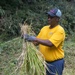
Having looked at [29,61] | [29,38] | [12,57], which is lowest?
[12,57]

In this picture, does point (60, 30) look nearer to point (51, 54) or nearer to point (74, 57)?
point (51, 54)

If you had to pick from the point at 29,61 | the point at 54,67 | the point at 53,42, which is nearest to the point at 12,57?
the point at 54,67

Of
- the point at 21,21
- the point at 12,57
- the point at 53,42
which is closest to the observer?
the point at 53,42

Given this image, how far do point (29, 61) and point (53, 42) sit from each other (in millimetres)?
490

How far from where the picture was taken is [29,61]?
462cm

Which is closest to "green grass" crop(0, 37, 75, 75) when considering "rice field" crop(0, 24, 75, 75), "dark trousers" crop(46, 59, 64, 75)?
"rice field" crop(0, 24, 75, 75)

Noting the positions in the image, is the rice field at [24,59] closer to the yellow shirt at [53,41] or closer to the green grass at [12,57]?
the green grass at [12,57]

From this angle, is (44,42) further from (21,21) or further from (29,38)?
(21,21)

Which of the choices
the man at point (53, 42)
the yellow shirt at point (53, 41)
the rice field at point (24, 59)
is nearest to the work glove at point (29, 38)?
the man at point (53, 42)

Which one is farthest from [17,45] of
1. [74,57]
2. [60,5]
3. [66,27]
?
[60,5]

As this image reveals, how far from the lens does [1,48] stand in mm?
8453

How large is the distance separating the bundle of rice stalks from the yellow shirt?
0.15 metres

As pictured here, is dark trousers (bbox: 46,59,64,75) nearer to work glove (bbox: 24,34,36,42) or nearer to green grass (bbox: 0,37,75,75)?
work glove (bbox: 24,34,36,42)

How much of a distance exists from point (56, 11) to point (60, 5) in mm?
8718
